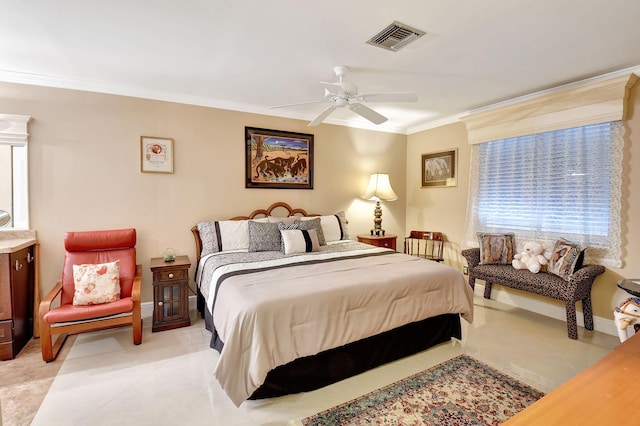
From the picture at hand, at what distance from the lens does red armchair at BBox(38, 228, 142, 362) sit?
2527mm

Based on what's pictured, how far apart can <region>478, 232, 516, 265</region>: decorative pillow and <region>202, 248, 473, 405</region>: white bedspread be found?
1.21 m

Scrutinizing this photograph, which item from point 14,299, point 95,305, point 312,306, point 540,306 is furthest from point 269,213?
point 540,306

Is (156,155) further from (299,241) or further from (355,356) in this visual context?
(355,356)

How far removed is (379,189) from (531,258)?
2.17 meters

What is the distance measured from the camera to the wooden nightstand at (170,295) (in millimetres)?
3148

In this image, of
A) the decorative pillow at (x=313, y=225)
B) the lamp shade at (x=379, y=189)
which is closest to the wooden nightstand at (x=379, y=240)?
the lamp shade at (x=379, y=189)

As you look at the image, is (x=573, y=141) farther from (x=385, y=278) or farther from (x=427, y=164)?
(x=385, y=278)

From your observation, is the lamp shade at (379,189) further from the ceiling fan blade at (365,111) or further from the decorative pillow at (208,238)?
the decorative pillow at (208,238)

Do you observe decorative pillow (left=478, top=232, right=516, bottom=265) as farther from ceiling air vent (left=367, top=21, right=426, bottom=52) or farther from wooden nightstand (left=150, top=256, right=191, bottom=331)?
wooden nightstand (left=150, top=256, right=191, bottom=331)

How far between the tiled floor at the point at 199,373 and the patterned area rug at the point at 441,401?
0.31 ft

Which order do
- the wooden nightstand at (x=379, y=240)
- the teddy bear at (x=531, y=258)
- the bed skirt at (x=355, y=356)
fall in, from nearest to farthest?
1. the bed skirt at (x=355, y=356)
2. the teddy bear at (x=531, y=258)
3. the wooden nightstand at (x=379, y=240)

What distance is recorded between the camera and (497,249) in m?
3.79

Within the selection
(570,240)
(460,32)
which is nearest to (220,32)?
(460,32)

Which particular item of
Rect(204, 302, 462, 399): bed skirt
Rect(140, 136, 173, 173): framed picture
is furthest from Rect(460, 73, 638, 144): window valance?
Rect(140, 136, 173, 173): framed picture
